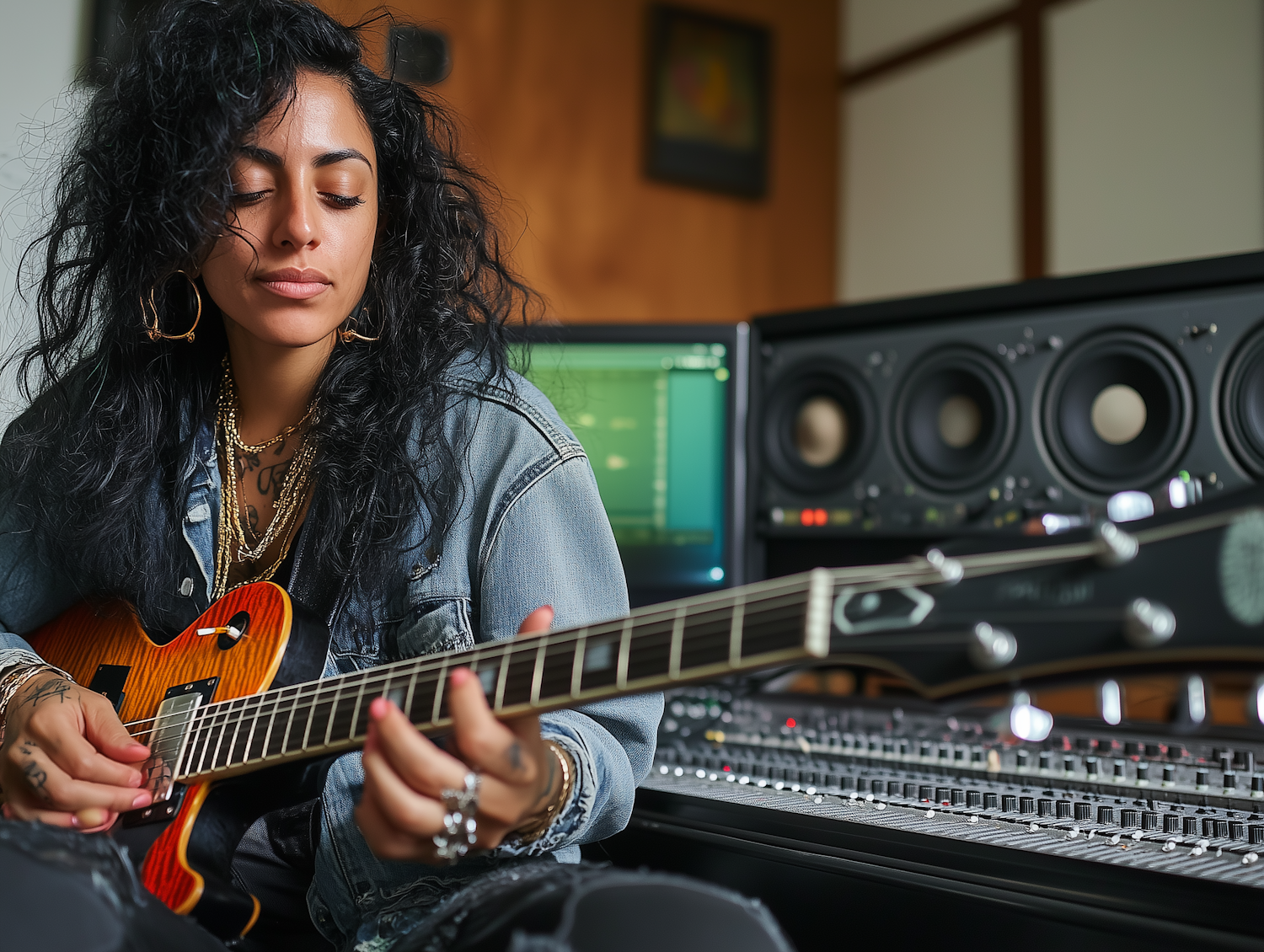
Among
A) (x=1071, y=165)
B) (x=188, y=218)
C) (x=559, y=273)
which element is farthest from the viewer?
(x=559, y=273)

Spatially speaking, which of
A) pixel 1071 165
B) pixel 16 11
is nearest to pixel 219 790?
pixel 16 11

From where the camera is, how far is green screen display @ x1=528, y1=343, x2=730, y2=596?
1.45 metres

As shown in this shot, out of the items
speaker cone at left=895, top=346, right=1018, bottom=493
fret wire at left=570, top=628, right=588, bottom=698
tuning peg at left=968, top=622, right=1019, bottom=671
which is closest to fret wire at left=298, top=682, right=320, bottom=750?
fret wire at left=570, top=628, right=588, bottom=698

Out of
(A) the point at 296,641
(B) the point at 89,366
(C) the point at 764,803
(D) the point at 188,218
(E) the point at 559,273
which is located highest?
(E) the point at 559,273

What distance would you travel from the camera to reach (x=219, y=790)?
0.75m

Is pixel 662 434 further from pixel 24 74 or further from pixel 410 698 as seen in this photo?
pixel 24 74

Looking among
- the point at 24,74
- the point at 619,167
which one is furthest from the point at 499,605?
the point at 619,167

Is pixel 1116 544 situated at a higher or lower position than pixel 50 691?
higher

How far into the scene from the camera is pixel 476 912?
591mm

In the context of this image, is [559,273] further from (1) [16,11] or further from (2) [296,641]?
(2) [296,641]

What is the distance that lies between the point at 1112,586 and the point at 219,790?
0.61 metres

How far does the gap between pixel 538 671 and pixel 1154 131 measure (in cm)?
209

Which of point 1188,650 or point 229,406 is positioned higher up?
point 229,406

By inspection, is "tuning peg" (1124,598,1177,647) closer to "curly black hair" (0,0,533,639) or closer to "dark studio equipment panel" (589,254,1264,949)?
"dark studio equipment panel" (589,254,1264,949)
